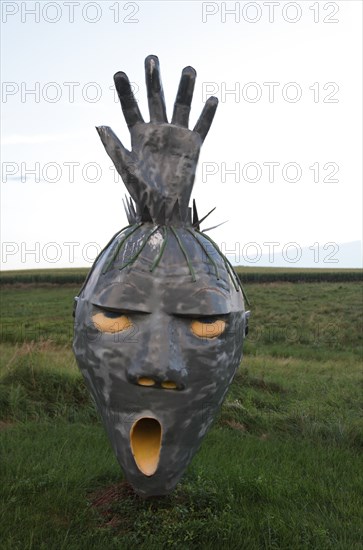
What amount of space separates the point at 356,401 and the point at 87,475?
4554mm

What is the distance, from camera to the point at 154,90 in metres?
3.62

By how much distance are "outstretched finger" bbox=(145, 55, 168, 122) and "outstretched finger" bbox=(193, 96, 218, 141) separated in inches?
10.4

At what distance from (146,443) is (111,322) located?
0.79 meters

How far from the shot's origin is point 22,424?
625 centimetres

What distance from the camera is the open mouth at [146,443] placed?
338 centimetres

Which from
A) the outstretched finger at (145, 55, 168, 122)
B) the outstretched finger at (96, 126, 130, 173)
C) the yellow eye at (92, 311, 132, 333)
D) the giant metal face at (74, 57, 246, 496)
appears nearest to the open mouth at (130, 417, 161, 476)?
the giant metal face at (74, 57, 246, 496)

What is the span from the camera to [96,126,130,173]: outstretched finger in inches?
144

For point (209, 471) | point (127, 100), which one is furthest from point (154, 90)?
point (209, 471)

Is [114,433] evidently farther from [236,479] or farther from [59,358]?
[59,358]

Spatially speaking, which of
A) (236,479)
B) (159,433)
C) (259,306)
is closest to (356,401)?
(236,479)

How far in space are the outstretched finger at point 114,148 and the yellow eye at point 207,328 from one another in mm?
1128

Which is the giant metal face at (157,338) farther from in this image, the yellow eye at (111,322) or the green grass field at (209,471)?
the green grass field at (209,471)

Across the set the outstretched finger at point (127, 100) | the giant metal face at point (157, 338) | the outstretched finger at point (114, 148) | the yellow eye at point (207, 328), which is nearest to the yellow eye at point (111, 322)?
the giant metal face at point (157, 338)

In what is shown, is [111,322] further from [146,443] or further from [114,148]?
[114,148]
